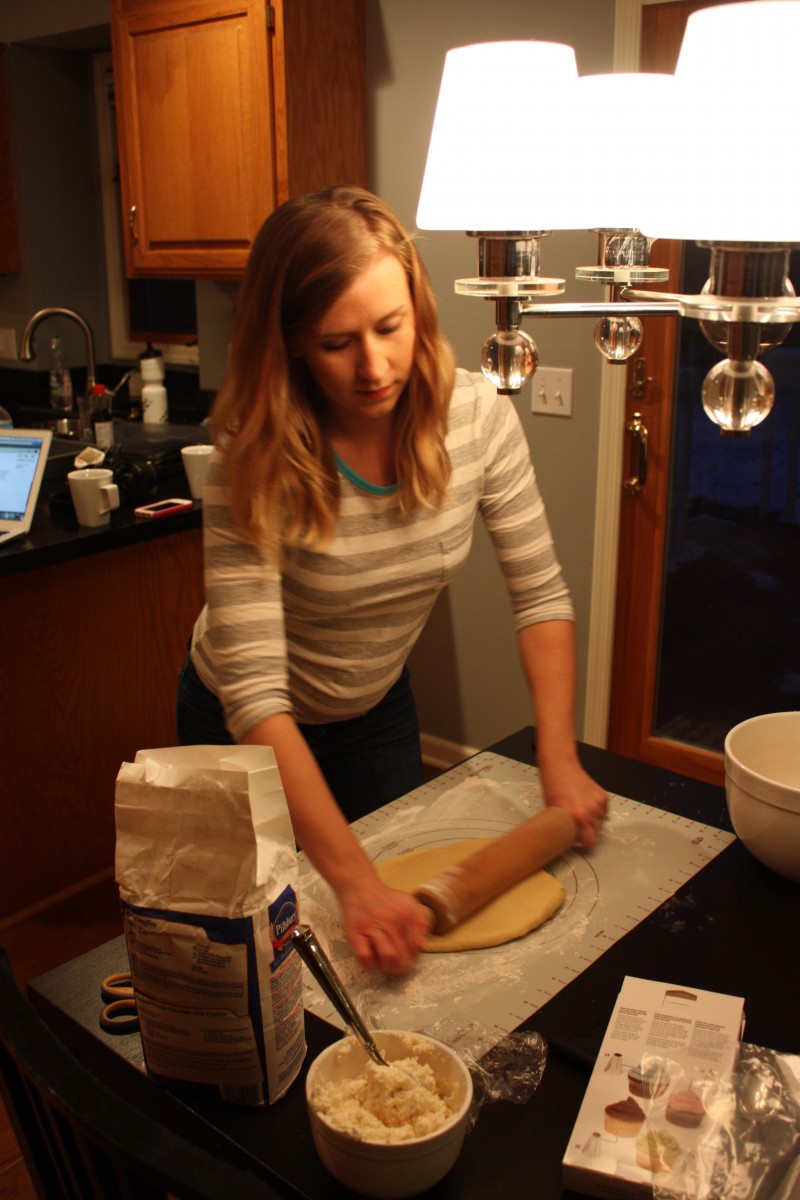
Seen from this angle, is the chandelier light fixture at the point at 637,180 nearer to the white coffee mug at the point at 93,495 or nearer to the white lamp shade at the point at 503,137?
the white lamp shade at the point at 503,137

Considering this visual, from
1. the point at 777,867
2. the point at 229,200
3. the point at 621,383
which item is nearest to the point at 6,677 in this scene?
the point at 229,200

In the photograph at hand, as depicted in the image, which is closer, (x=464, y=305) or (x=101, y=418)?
(x=464, y=305)

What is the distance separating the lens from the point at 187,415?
364 cm

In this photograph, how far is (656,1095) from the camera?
902mm

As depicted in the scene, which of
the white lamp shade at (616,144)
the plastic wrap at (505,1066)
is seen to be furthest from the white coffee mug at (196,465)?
the plastic wrap at (505,1066)

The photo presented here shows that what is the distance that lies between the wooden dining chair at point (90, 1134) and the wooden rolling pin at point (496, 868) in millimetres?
460

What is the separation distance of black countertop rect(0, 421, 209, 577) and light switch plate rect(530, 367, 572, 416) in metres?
0.91

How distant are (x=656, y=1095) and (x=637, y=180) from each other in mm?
813

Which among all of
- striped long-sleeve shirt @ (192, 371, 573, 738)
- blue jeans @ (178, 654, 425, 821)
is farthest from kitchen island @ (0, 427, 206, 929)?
striped long-sleeve shirt @ (192, 371, 573, 738)

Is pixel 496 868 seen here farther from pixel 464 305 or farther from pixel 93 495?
pixel 464 305

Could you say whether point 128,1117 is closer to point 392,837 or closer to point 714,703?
point 392,837

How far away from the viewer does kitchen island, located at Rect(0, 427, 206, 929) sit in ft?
8.14

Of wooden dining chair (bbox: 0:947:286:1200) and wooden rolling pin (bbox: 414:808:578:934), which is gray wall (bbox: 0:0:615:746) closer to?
wooden rolling pin (bbox: 414:808:578:934)

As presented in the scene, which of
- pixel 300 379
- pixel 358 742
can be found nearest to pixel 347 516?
pixel 300 379
